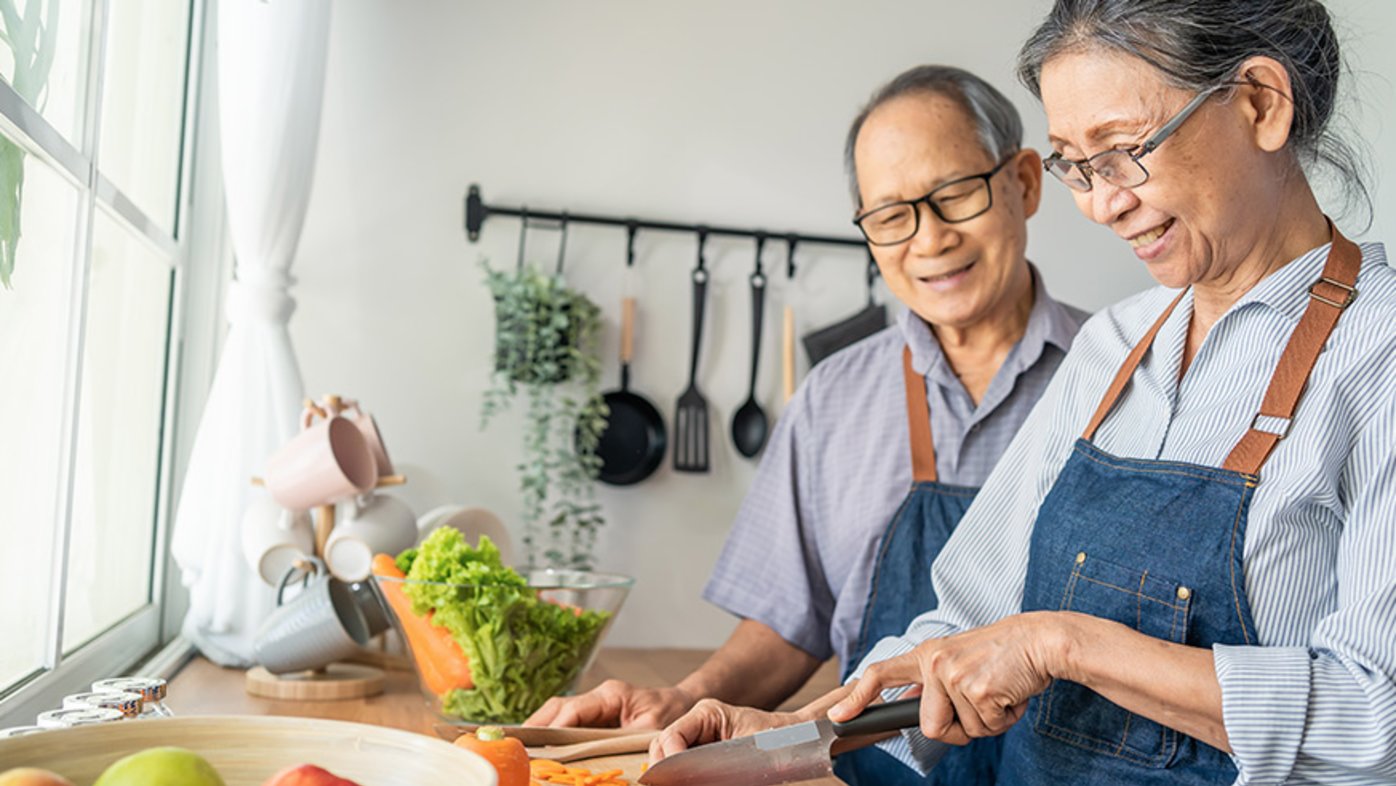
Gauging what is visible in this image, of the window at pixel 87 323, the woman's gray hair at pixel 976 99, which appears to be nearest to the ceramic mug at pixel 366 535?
the window at pixel 87 323

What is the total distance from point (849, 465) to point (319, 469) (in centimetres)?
68

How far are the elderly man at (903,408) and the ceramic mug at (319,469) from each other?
0.50 meters

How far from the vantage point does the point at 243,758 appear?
629mm

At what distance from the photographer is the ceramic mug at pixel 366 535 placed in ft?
5.18

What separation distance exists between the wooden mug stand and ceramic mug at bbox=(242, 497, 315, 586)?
0.07 ft

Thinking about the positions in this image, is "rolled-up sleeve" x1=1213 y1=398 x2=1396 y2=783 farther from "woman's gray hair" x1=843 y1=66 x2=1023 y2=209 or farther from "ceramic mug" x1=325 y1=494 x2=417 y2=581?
"ceramic mug" x1=325 y1=494 x2=417 y2=581

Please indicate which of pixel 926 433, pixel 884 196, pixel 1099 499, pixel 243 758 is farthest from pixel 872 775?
pixel 243 758

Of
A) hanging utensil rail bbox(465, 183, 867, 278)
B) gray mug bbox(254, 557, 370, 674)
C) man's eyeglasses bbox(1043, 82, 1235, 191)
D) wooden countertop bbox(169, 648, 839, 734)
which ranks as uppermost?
hanging utensil rail bbox(465, 183, 867, 278)

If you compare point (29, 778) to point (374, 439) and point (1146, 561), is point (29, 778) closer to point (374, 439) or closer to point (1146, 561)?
point (1146, 561)

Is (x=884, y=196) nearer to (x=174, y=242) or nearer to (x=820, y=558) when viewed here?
(x=820, y=558)

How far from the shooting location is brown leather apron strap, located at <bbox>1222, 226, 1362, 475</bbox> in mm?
920

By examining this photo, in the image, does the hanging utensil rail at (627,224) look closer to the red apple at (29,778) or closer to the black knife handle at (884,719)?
the black knife handle at (884,719)

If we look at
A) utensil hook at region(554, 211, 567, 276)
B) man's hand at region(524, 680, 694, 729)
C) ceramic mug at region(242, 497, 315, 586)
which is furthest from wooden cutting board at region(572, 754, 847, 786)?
utensil hook at region(554, 211, 567, 276)

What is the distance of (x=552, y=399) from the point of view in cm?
228
